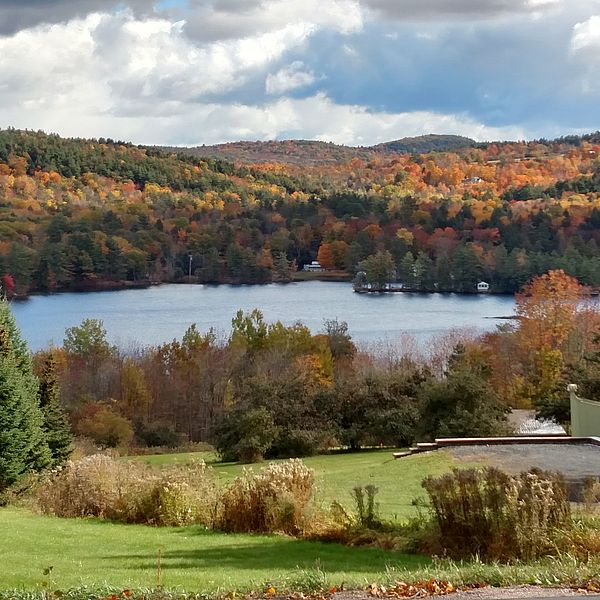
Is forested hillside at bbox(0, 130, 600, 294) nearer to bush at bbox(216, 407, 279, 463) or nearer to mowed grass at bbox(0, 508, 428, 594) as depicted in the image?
bush at bbox(216, 407, 279, 463)

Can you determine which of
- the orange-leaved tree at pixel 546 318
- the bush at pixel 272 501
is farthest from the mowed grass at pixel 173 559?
the orange-leaved tree at pixel 546 318

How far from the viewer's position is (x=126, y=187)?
5162 inches

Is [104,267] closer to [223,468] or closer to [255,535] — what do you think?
[223,468]

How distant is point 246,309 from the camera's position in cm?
9800

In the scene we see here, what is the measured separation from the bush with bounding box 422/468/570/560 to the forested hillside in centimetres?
8502

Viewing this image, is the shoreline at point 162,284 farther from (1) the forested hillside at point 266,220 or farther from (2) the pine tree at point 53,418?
(2) the pine tree at point 53,418

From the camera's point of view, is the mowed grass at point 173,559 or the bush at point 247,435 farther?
the bush at point 247,435

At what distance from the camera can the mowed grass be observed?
25.1ft

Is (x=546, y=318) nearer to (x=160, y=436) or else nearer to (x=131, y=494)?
(x=160, y=436)

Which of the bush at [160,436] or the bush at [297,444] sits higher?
the bush at [297,444]

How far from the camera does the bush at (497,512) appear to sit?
28.9 feet

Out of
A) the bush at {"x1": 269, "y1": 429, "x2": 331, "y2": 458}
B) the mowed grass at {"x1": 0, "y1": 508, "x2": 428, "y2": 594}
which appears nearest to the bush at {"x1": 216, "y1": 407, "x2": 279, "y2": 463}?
the bush at {"x1": 269, "y1": 429, "x2": 331, "y2": 458}

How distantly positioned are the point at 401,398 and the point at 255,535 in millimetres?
23051

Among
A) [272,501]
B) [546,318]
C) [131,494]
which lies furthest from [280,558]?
[546,318]
